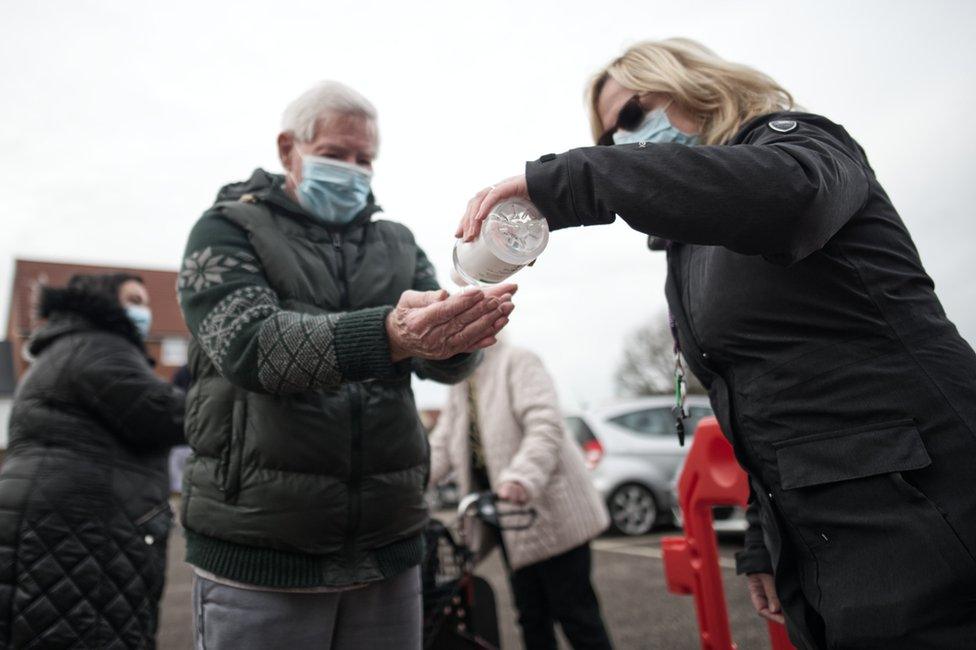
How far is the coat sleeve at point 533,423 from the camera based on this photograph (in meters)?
3.30

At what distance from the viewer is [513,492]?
10.6ft

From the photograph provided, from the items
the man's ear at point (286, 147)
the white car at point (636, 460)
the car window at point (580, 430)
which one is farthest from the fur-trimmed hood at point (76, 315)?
the white car at point (636, 460)

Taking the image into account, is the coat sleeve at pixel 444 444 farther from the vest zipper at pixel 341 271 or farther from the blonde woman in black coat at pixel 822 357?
the blonde woman in black coat at pixel 822 357

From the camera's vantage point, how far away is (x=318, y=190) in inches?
80.5

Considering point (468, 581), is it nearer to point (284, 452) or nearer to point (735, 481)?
point (735, 481)

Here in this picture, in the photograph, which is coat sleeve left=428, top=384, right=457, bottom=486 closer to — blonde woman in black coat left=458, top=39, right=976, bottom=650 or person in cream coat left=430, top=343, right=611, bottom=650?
person in cream coat left=430, top=343, right=611, bottom=650

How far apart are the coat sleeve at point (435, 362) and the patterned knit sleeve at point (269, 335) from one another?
0.36 metres

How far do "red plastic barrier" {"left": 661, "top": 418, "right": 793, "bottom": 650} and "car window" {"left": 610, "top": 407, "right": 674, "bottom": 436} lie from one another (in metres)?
6.76

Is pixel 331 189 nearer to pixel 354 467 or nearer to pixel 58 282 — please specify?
pixel 354 467

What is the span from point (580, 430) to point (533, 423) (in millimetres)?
5810

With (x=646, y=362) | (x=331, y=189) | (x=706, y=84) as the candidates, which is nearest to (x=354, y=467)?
(x=331, y=189)

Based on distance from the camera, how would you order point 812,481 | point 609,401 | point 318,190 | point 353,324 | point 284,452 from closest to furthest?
point 812,481 → point 353,324 → point 284,452 → point 318,190 → point 609,401

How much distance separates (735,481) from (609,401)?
7332 mm

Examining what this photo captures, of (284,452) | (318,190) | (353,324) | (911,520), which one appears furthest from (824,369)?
(318,190)
